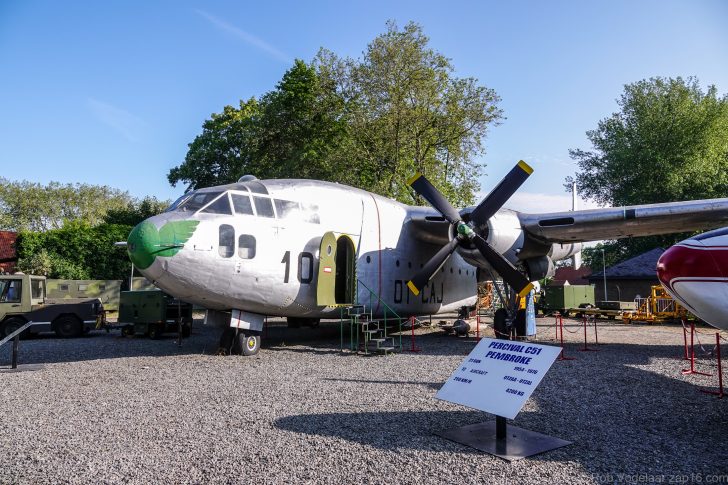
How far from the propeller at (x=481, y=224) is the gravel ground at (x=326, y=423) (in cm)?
218

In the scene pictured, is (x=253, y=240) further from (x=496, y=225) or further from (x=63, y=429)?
(x=496, y=225)

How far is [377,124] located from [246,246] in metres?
20.8

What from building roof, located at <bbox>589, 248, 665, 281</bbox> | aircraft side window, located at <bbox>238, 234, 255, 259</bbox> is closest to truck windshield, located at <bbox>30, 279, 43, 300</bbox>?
aircraft side window, located at <bbox>238, 234, 255, 259</bbox>

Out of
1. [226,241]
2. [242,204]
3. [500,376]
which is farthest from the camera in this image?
[242,204]

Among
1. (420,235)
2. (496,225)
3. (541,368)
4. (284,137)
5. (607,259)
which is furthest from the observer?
(607,259)

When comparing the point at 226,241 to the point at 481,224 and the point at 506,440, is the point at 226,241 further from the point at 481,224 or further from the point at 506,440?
the point at 506,440

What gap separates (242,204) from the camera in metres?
11.5

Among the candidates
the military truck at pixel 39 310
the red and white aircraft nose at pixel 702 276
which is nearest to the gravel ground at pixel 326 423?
the red and white aircraft nose at pixel 702 276

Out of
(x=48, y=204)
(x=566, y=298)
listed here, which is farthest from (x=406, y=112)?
(x=48, y=204)

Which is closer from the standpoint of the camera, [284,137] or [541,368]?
[541,368]

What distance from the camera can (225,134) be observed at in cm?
3684

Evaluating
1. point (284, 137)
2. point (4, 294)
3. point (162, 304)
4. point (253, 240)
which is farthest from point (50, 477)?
point (284, 137)

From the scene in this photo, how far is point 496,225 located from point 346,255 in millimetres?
4212

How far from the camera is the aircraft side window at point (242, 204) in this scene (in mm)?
11438
